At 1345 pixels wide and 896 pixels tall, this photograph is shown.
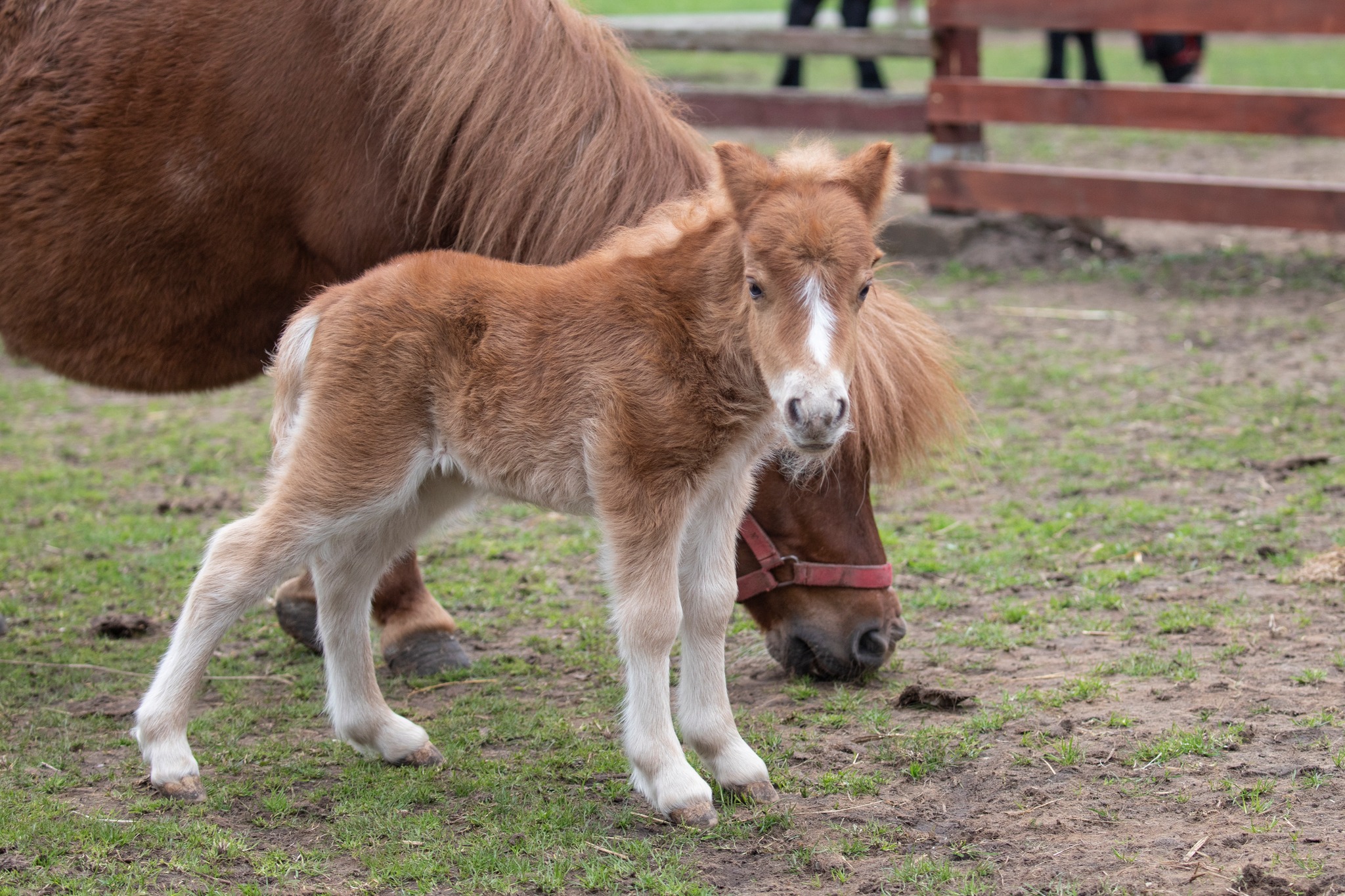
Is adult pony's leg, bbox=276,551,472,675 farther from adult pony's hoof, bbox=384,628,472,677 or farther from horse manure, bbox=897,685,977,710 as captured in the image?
horse manure, bbox=897,685,977,710

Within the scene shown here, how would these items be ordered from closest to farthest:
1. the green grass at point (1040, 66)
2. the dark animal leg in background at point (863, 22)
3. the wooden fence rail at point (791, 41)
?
the wooden fence rail at point (791, 41) < the dark animal leg in background at point (863, 22) < the green grass at point (1040, 66)

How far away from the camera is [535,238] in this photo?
3.98m

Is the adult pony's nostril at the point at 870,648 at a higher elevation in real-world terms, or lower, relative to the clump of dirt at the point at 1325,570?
lower

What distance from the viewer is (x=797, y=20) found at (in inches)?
528

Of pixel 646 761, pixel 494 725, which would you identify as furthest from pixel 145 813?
pixel 646 761

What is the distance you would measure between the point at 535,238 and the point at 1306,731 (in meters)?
Answer: 2.50

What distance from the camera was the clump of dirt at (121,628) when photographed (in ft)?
15.2

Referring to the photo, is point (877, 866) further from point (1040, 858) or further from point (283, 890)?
point (283, 890)

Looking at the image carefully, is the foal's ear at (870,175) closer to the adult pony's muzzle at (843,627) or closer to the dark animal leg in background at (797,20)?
the adult pony's muzzle at (843,627)

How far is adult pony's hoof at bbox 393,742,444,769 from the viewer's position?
3594 millimetres

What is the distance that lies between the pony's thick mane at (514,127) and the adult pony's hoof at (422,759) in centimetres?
142

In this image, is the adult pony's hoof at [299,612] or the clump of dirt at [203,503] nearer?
the adult pony's hoof at [299,612]

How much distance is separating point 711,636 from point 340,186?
1892 millimetres

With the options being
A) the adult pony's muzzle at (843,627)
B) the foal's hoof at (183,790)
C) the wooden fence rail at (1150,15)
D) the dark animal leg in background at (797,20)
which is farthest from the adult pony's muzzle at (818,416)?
the dark animal leg in background at (797,20)
